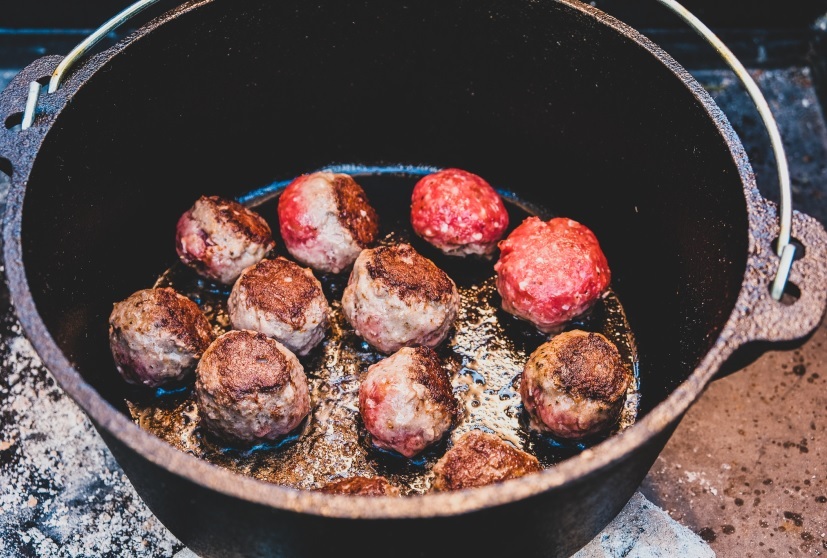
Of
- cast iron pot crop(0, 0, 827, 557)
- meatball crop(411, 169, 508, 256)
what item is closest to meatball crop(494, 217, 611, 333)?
meatball crop(411, 169, 508, 256)

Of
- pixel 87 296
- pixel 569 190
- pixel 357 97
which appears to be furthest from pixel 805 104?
pixel 87 296

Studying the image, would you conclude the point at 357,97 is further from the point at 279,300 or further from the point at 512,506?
the point at 512,506

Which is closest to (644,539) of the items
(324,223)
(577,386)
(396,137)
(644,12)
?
(577,386)

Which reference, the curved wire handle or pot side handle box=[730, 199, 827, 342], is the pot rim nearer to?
pot side handle box=[730, 199, 827, 342]

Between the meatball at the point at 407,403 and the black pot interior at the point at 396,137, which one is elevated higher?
the black pot interior at the point at 396,137

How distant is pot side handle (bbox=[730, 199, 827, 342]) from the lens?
1.91 m

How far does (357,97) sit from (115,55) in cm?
108

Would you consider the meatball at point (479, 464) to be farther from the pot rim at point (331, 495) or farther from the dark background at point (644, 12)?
the dark background at point (644, 12)

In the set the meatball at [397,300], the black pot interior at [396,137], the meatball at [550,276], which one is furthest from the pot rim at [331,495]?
the meatball at [397,300]

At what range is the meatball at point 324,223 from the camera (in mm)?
2914

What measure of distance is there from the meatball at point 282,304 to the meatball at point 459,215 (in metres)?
0.54

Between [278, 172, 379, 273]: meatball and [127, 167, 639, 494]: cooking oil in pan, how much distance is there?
12 cm

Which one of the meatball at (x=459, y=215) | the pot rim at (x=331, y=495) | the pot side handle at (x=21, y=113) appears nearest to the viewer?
the pot rim at (x=331, y=495)

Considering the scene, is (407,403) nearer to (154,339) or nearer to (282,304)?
(282,304)
